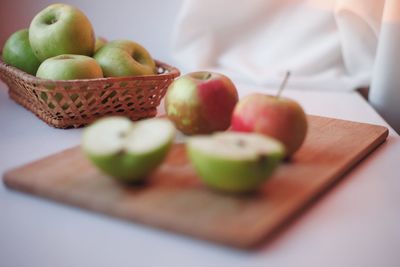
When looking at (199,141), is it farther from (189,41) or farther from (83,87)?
(189,41)

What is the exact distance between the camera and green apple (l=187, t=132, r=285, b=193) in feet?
1.89

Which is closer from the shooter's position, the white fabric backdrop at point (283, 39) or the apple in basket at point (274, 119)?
the apple in basket at point (274, 119)

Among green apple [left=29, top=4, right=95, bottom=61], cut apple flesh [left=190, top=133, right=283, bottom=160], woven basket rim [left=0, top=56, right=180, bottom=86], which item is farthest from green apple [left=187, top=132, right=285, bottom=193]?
green apple [left=29, top=4, right=95, bottom=61]

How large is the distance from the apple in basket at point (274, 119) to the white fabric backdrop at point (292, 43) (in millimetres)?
518

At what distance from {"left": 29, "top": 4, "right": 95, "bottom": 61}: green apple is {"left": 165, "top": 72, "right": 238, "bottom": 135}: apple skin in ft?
0.73

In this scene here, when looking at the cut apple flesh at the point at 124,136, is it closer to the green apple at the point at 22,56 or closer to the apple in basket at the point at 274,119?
the apple in basket at the point at 274,119

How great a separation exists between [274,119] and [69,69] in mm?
360

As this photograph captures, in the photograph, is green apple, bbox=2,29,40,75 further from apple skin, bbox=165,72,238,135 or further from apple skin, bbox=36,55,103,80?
apple skin, bbox=165,72,238,135

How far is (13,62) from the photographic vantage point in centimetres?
99

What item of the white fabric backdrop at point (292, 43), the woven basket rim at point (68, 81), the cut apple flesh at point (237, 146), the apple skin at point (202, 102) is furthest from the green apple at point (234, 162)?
the white fabric backdrop at point (292, 43)

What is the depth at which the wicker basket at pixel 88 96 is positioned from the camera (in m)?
0.85

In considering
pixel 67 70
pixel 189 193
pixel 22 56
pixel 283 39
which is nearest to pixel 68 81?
pixel 67 70

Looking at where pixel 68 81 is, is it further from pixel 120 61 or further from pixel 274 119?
pixel 274 119

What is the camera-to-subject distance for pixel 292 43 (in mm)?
1316
